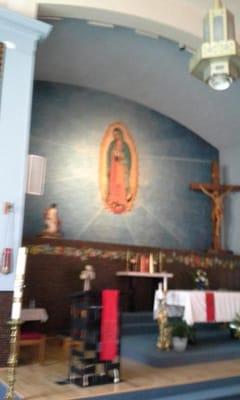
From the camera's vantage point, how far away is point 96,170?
8320mm

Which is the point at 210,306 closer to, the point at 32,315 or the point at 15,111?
the point at 32,315

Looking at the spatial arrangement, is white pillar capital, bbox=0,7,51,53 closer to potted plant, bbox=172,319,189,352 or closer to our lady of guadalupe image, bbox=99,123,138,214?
our lady of guadalupe image, bbox=99,123,138,214

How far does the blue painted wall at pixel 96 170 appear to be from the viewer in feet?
25.8

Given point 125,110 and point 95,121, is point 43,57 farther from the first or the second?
point 125,110

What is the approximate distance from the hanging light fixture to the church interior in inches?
0.5

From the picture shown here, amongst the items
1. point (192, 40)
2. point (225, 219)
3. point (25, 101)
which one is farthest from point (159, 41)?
point (225, 219)

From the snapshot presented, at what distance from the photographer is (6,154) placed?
4.91 m

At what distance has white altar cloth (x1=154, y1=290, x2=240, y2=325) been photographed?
18.0 ft

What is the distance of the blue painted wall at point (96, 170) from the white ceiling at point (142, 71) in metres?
0.34

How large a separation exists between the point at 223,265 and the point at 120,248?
2.61 meters

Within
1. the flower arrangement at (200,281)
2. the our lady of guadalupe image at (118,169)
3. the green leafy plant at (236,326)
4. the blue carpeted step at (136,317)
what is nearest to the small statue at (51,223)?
the our lady of guadalupe image at (118,169)

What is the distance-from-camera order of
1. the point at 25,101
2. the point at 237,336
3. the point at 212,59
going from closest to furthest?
the point at 212,59 → the point at 25,101 → the point at 237,336

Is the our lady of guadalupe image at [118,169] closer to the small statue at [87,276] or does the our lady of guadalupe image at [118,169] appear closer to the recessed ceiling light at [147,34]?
the small statue at [87,276]

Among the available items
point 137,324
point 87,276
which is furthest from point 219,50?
point 137,324
